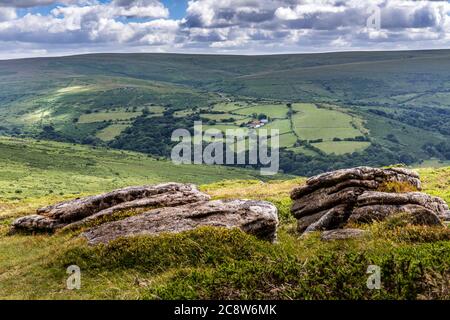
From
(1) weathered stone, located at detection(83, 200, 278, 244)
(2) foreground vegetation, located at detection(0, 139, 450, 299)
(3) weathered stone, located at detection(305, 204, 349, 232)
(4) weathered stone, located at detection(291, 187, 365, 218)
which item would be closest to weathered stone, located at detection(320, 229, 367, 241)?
(2) foreground vegetation, located at detection(0, 139, 450, 299)

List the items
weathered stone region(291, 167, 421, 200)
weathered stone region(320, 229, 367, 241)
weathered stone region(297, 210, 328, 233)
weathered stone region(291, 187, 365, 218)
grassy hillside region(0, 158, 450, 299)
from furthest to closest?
weathered stone region(291, 167, 421, 200), weathered stone region(297, 210, 328, 233), weathered stone region(291, 187, 365, 218), weathered stone region(320, 229, 367, 241), grassy hillside region(0, 158, 450, 299)

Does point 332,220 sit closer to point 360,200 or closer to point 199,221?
point 360,200

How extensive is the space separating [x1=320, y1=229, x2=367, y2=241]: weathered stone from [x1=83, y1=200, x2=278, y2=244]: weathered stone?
2.38 meters

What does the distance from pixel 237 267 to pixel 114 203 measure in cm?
1585

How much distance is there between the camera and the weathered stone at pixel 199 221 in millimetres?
22188

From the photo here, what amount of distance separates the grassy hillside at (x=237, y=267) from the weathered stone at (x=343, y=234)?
0.48 meters

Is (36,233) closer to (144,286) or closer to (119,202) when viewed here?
(119,202)

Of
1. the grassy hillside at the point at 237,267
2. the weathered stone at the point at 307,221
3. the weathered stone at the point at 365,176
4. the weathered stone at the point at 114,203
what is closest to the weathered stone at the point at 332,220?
the weathered stone at the point at 307,221

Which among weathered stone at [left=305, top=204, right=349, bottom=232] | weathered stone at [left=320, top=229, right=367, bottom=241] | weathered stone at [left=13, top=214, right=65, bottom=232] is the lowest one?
weathered stone at [left=13, top=214, right=65, bottom=232]

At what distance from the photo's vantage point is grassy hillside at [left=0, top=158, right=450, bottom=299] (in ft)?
45.4

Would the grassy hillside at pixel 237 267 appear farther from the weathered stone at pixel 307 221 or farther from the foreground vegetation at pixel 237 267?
the weathered stone at pixel 307 221

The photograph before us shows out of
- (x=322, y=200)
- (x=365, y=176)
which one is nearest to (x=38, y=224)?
(x=322, y=200)

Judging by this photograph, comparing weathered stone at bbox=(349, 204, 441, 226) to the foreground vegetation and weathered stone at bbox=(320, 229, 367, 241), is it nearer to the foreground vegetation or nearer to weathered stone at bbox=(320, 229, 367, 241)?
the foreground vegetation

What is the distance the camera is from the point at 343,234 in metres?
21.6
